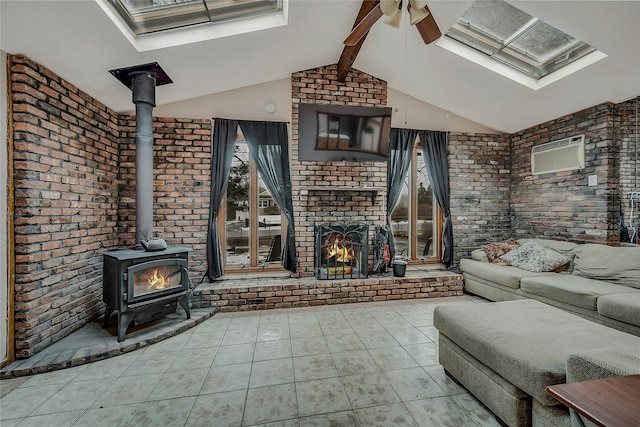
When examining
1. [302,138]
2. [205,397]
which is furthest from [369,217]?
[205,397]

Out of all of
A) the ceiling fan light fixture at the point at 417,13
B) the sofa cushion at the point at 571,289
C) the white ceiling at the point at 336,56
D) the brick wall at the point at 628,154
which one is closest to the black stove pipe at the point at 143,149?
the white ceiling at the point at 336,56

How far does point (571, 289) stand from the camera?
2.83 m

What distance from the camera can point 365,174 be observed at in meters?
4.09

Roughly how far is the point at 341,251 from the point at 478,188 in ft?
8.49

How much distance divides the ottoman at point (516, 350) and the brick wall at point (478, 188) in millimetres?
2565

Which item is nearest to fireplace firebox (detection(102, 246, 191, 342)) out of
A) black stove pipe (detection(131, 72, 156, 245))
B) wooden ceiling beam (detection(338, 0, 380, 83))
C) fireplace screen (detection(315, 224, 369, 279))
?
black stove pipe (detection(131, 72, 156, 245))

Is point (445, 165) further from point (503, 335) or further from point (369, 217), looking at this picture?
point (503, 335)

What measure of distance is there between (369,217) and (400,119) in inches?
64.7

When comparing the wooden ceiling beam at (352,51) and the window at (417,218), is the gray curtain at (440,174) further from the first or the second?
the wooden ceiling beam at (352,51)

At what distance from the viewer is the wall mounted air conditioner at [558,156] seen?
3.68 meters

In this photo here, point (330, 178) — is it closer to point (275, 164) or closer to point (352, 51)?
point (275, 164)

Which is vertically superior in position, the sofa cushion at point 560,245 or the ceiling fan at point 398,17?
the ceiling fan at point 398,17

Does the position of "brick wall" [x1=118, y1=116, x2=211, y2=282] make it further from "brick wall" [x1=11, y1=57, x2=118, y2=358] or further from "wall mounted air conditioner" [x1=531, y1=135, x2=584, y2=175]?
"wall mounted air conditioner" [x1=531, y1=135, x2=584, y2=175]

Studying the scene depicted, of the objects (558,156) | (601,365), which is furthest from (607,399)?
(558,156)
